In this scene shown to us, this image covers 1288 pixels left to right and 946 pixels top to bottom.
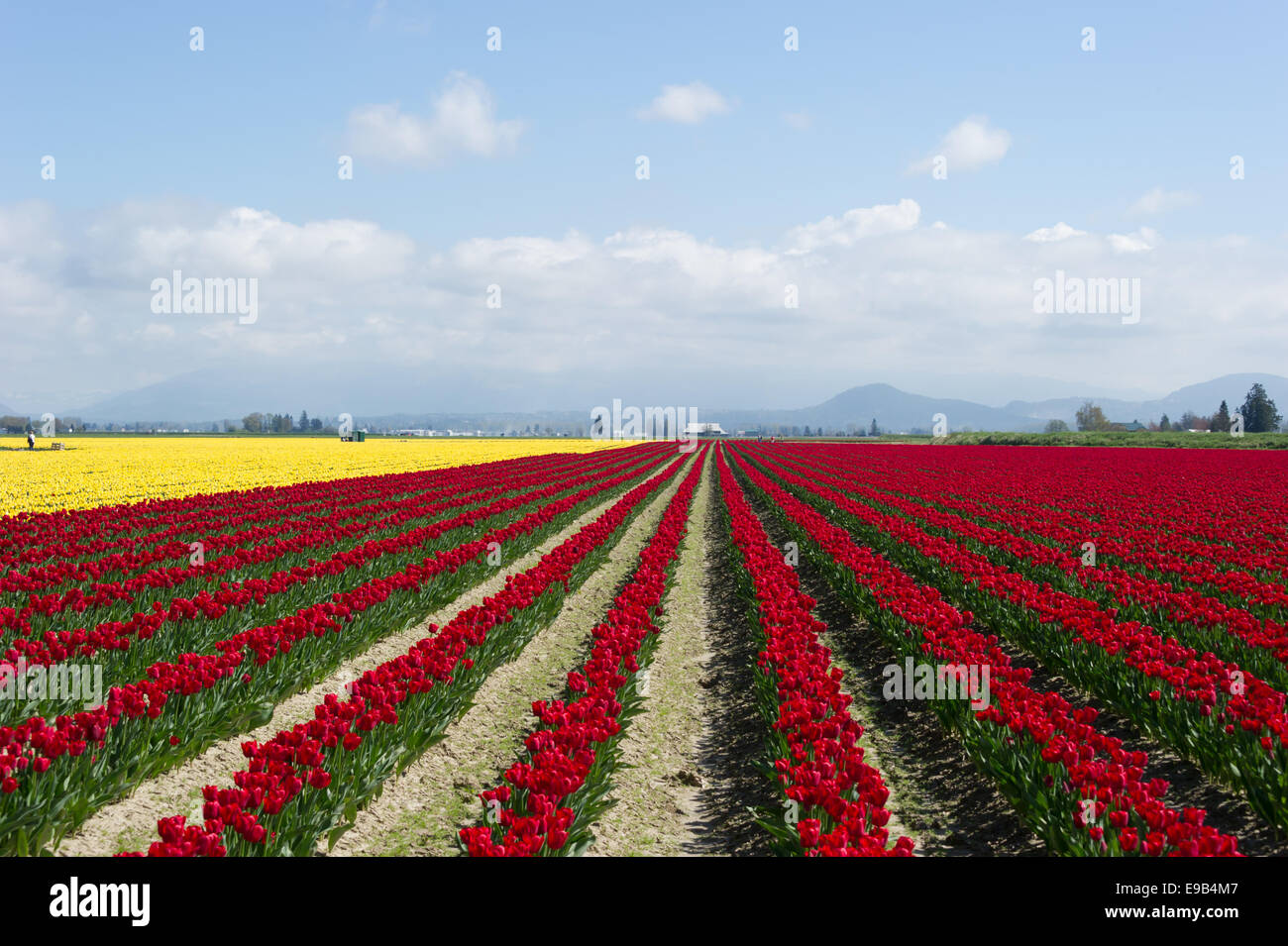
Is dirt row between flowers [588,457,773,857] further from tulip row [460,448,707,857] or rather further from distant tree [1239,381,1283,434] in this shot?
distant tree [1239,381,1283,434]

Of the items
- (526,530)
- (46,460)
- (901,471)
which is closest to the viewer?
(526,530)

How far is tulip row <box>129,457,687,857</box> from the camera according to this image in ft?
13.3

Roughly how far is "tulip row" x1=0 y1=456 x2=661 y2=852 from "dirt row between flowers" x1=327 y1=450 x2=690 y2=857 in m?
1.59

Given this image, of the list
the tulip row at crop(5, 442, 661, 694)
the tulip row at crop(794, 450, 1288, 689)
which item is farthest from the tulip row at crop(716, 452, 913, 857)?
the tulip row at crop(5, 442, 661, 694)

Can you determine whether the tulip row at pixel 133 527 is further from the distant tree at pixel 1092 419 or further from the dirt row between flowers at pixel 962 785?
the distant tree at pixel 1092 419

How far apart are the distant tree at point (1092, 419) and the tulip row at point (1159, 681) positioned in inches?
7234

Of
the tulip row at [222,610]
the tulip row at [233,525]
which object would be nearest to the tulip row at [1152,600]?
the tulip row at [222,610]

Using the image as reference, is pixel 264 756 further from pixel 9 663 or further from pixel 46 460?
pixel 46 460

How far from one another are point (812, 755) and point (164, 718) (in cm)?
511

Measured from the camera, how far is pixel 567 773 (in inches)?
185

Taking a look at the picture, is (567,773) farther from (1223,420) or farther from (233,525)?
(1223,420)

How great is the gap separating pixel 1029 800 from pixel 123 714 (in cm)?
665
